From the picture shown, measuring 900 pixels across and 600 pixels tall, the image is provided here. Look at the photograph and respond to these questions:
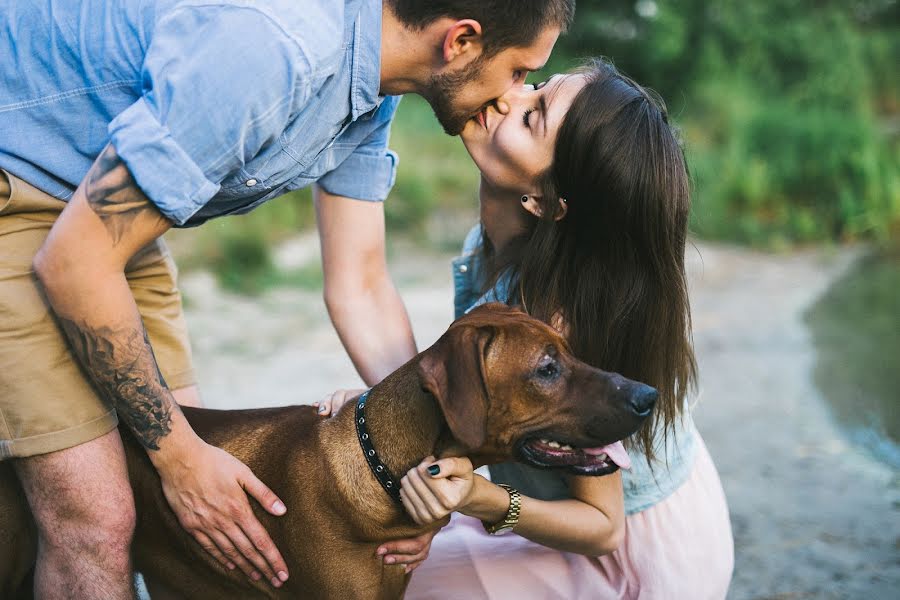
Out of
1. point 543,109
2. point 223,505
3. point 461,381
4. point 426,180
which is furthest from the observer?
point 426,180

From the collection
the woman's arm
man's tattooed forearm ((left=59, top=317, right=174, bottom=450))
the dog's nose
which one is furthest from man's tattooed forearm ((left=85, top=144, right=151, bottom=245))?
the dog's nose

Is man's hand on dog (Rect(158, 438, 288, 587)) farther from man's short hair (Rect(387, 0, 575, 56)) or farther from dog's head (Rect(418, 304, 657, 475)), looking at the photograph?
man's short hair (Rect(387, 0, 575, 56))

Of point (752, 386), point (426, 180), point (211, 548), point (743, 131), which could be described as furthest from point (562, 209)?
point (743, 131)

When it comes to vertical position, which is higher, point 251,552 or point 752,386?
point 251,552

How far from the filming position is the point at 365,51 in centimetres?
305

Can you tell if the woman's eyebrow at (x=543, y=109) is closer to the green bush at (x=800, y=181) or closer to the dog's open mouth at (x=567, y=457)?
the dog's open mouth at (x=567, y=457)

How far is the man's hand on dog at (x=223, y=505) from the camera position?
3043 mm

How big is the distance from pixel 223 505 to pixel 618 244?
1537 millimetres

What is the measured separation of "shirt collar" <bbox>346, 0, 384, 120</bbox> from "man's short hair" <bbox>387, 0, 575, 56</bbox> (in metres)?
0.10

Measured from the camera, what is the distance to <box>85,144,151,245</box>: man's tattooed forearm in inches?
105

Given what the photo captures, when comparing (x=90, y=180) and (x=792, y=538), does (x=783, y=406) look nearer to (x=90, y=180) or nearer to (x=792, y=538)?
(x=792, y=538)

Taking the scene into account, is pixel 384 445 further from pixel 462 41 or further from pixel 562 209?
pixel 462 41

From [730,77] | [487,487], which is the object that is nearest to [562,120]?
[487,487]

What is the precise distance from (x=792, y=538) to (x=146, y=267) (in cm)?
324
